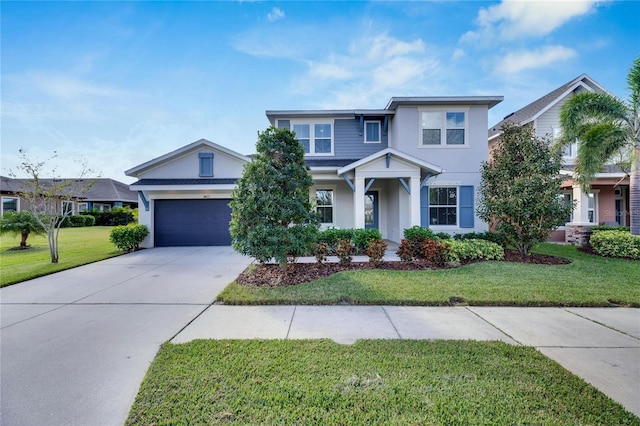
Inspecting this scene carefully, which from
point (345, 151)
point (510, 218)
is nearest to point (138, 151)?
point (345, 151)

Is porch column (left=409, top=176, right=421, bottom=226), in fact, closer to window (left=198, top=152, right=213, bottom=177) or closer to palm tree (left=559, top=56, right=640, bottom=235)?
palm tree (left=559, top=56, right=640, bottom=235)

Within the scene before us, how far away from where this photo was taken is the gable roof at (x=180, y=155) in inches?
464

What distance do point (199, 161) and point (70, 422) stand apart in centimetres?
1138

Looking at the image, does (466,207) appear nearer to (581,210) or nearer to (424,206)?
(424,206)

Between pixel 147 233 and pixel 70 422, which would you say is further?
pixel 147 233

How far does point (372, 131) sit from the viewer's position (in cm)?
1275

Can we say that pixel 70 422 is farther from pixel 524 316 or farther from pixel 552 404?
pixel 524 316

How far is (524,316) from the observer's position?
13.8 ft

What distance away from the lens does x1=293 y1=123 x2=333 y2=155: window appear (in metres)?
12.6

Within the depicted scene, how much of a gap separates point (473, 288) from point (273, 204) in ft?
15.2

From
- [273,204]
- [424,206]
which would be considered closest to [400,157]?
[424,206]

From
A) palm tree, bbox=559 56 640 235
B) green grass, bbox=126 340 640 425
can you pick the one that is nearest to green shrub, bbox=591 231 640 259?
palm tree, bbox=559 56 640 235

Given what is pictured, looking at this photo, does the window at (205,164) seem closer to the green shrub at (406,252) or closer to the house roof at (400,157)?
the house roof at (400,157)

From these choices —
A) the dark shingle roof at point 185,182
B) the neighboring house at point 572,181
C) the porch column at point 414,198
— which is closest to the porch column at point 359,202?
the porch column at point 414,198
